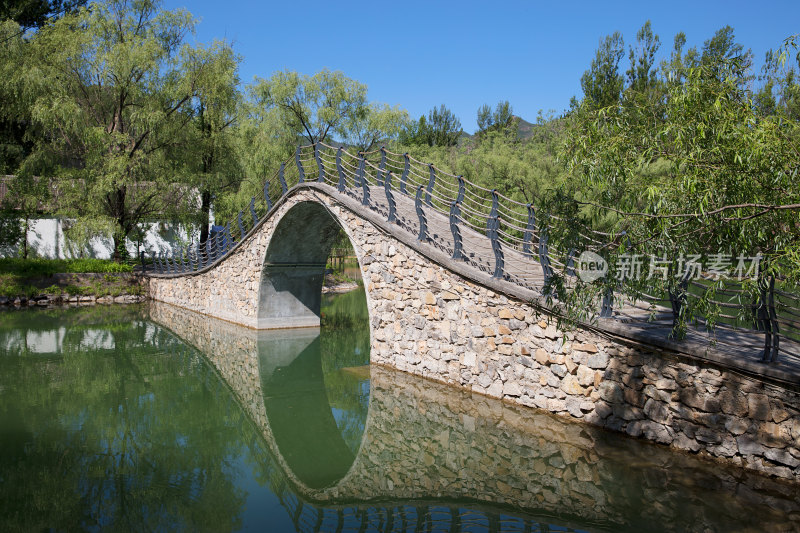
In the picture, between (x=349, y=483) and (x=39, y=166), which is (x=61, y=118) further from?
(x=349, y=483)

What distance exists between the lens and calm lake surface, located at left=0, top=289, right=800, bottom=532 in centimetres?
435

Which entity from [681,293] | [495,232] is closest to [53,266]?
[495,232]

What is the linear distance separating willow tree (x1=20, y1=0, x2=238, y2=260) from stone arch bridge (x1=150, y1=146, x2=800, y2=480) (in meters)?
8.44

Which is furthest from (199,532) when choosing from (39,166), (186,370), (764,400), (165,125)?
(39,166)

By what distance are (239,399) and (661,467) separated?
Result: 5706mm

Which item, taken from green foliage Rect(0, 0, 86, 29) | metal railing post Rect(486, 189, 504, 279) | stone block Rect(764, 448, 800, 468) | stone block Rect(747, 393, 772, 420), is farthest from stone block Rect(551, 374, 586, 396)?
green foliage Rect(0, 0, 86, 29)

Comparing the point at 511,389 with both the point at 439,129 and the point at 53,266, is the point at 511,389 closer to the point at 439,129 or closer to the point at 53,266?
the point at 53,266

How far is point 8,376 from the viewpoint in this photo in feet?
30.0

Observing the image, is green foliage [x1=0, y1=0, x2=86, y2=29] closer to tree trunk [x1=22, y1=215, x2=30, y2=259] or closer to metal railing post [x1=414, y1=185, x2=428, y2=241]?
tree trunk [x1=22, y1=215, x2=30, y2=259]

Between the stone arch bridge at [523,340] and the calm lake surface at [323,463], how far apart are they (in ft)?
0.91

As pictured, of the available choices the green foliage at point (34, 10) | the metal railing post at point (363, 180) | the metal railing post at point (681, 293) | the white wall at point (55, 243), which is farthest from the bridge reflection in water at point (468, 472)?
the green foliage at point (34, 10)

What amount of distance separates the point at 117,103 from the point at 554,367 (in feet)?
60.2

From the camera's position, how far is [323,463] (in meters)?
5.89

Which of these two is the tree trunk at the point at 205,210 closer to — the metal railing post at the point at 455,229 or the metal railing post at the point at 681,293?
the metal railing post at the point at 455,229
